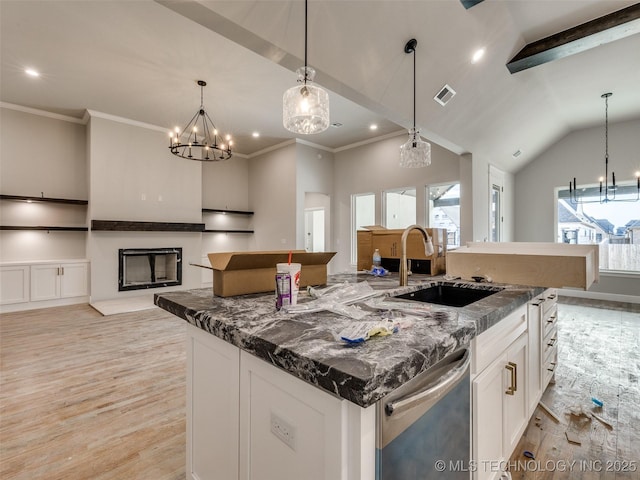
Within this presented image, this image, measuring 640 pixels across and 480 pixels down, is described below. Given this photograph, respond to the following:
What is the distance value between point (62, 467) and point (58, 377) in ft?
4.47

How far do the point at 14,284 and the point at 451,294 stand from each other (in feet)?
21.1

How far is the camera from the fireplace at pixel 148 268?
228 inches

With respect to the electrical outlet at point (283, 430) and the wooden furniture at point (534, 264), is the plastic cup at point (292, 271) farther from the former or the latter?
the wooden furniture at point (534, 264)

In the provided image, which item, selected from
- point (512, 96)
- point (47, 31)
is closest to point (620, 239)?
point (512, 96)

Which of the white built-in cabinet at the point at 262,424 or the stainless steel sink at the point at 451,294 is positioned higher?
the stainless steel sink at the point at 451,294

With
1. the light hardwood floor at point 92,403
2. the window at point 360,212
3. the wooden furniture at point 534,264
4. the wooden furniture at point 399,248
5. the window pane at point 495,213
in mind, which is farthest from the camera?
the window at point 360,212

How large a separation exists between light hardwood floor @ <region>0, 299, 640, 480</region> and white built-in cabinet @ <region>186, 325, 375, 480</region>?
674 mm

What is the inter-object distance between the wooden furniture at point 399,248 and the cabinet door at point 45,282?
17.9ft

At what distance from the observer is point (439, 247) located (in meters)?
Result: 2.64

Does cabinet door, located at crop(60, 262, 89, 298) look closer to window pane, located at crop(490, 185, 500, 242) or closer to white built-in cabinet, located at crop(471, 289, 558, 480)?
white built-in cabinet, located at crop(471, 289, 558, 480)

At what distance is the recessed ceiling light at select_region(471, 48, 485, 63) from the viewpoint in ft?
10.6

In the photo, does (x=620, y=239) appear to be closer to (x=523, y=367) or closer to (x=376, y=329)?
(x=523, y=367)

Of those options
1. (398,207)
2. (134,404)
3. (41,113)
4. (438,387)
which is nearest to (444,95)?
(398,207)

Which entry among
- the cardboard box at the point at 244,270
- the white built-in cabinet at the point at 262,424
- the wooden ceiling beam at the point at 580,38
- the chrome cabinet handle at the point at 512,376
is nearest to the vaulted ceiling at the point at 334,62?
the wooden ceiling beam at the point at 580,38
